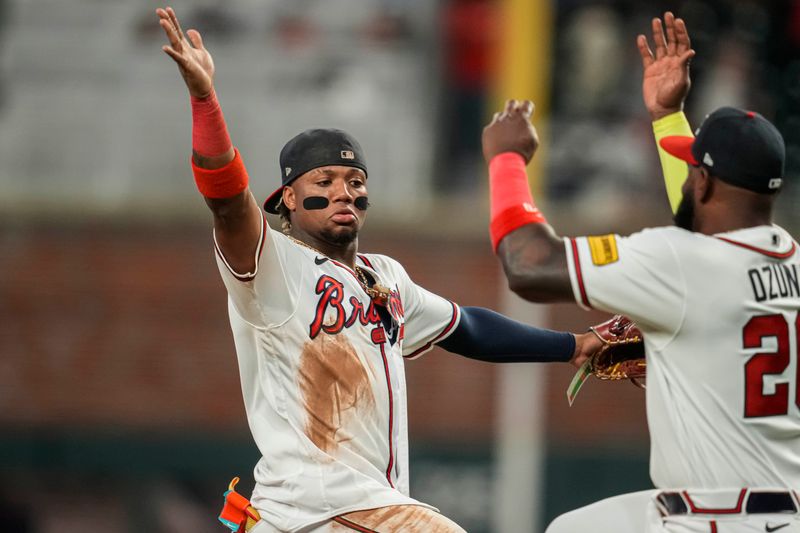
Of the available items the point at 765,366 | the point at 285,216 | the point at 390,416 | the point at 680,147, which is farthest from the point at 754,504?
the point at 285,216

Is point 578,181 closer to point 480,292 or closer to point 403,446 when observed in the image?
point 480,292

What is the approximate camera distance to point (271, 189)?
12.5 metres

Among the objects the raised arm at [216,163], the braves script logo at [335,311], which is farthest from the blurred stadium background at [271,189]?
the raised arm at [216,163]

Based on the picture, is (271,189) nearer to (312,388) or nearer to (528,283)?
(312,388)

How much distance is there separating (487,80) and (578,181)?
157cm

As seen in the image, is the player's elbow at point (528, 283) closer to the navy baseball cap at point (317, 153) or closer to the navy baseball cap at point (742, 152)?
the navy baseball cap at point (742, 152)

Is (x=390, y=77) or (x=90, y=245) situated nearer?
(x=90, y=245)

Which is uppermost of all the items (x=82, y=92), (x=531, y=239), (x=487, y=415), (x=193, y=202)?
(x=82, y=92)

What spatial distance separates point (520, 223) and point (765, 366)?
0.92 metres

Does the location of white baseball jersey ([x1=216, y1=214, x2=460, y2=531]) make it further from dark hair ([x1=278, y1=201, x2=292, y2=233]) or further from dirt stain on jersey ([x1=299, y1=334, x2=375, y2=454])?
dark hair ([x1=278, y1=201, x2=292, y2=233])

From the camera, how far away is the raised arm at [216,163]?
4484 mm

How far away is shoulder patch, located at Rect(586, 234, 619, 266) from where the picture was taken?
4.21m

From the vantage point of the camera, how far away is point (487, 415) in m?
12.1

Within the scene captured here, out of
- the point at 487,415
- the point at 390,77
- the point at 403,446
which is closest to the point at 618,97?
the point at 390,77
